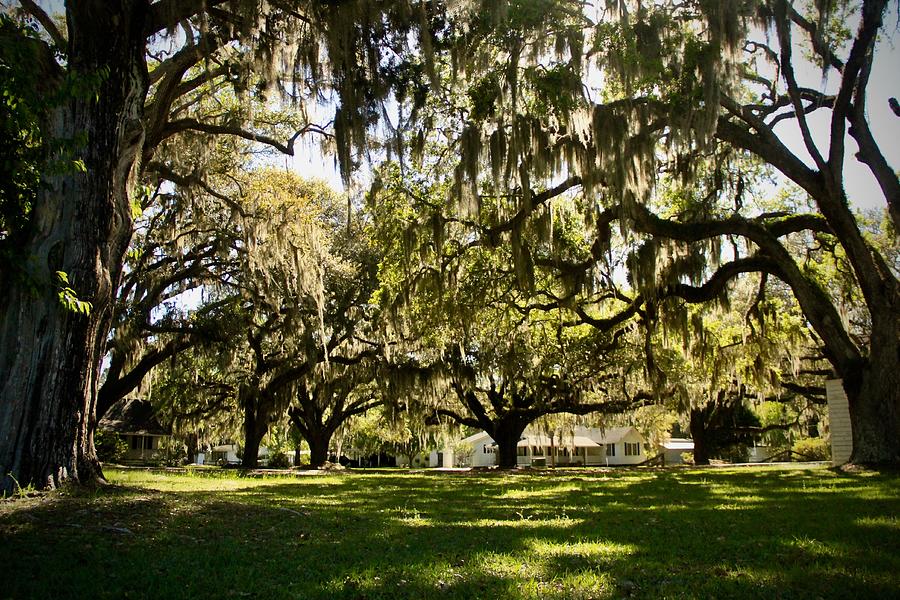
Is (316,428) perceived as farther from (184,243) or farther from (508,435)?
(184,243)

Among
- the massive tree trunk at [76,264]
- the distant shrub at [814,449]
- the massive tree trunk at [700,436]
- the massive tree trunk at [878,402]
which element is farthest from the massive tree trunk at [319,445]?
the distant shrub at [814,449]

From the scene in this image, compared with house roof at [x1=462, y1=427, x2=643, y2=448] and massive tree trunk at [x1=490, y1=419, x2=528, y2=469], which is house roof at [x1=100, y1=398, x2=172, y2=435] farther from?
house roof at [x1=462, y1=427, x2=643, y2=448]

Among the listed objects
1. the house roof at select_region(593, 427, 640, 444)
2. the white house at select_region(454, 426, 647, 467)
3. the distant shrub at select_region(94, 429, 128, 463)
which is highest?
the distant shrub at select_region(94, 429, 128, 463)

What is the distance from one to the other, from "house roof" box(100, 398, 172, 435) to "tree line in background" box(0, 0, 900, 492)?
17.8 metres

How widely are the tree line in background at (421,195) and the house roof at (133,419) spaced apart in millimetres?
17835

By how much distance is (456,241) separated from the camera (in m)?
15.0

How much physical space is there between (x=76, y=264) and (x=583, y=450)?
50.3 metres

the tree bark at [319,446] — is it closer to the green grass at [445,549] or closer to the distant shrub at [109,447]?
the distant shrub at [109,447]

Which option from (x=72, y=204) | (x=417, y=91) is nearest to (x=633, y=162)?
(x=417, y=91)

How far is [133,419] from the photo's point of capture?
3697 cm

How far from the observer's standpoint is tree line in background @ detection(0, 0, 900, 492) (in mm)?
6699

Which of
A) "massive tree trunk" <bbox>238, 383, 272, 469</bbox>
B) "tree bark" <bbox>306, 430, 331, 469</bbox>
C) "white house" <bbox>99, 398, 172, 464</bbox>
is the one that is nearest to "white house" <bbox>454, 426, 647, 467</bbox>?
"tree bark" <bbox>306, 430, 331, 469</bbox>

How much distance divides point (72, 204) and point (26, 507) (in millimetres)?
3229

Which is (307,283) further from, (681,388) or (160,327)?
(681,388)
